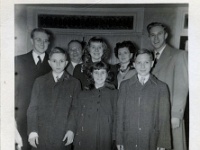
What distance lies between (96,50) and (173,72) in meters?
0.28

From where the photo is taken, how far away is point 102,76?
987mm

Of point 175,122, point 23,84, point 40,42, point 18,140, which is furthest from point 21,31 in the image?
point 175,122

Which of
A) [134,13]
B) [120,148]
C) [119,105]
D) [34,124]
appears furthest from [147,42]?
[34,124]

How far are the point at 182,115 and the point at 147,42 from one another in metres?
0.28

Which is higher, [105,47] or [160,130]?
[105,47]

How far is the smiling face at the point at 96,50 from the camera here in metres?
0.99

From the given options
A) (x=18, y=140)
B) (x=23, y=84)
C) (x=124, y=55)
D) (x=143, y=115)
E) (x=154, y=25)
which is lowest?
(x=18, y=140)

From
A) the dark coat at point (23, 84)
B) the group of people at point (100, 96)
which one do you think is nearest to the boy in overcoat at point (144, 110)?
the group of people at point (100, 96)

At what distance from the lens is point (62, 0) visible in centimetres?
99

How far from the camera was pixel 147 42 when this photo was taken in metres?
0.97

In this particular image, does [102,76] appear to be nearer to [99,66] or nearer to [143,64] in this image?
[99,66]

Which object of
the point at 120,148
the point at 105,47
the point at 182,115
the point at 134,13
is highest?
the point at 134,13

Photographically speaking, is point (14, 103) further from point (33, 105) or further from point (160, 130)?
point (160, 130)

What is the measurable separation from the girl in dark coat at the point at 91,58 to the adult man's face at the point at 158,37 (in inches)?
6.2
